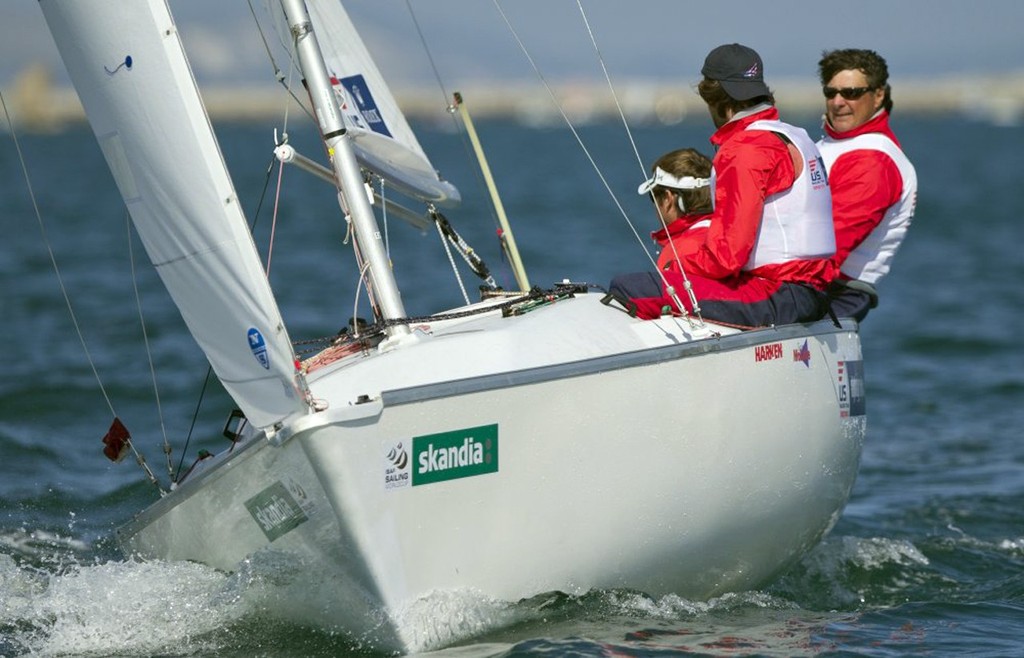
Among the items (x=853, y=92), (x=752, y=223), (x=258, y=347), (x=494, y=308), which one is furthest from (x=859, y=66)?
(x=258, y=347)

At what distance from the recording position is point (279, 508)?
3873 mm

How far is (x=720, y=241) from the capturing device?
4.33m

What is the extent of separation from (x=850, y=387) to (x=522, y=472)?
4.29 ft

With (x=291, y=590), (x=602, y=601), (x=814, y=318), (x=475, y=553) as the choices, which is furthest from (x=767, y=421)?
(x=291, y=590)

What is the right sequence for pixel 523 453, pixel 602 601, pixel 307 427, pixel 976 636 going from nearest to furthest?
pixel 307 427 < pixel 523 453 < pixel 602 601 < pixel 976 636

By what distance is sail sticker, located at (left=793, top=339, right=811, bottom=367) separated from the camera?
4449 millimetres

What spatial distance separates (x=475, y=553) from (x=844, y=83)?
76.2 inches

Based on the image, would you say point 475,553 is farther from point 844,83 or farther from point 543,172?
point 543,172

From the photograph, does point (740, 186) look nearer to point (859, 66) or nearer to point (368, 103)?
point (859, 66)

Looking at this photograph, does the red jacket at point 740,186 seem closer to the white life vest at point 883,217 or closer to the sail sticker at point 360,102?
the white life vest at point 883,217

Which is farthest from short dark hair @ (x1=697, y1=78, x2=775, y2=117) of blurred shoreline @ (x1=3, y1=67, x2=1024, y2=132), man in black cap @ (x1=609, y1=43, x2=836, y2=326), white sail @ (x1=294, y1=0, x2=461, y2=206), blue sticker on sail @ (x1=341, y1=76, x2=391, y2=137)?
blurred shoreline @ (x1=3, y1=67, x2=1024, y2=132)

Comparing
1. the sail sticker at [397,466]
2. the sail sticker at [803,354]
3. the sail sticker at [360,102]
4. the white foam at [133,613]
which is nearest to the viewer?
the sail sticker at [397,466]

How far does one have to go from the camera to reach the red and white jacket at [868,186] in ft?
15.4

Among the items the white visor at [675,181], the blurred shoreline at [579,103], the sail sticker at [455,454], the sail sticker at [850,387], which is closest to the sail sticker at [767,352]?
the sail sticker at [850,387]
